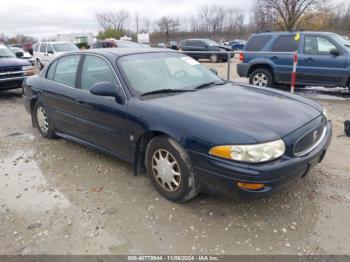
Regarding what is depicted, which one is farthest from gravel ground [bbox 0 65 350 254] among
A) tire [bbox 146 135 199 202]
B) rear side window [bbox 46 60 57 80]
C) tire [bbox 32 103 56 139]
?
rear side window [bbox 46 60 57 80]

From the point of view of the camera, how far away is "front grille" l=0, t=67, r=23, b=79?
8.91 metres

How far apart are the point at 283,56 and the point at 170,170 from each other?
22.9 feet

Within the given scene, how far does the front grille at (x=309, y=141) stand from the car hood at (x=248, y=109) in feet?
0.43

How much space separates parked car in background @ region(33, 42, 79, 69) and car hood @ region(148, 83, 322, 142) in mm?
15877

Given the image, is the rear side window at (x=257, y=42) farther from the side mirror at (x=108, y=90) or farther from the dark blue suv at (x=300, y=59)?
the side mirror at (x=108, y=90)

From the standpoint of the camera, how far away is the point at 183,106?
3227 mm

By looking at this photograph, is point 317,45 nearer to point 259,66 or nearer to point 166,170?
point 259,66

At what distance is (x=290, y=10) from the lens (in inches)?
1399

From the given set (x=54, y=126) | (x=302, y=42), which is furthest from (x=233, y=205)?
(x=302, y=42)

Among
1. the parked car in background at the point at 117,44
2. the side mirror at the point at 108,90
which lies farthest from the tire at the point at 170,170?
the parked car in background at the point at 117,44

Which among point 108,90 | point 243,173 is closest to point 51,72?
point 108,90

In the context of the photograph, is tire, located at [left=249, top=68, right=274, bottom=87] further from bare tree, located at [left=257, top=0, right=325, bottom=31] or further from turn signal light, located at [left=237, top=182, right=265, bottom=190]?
bare tree, located at [left=257, top=0, right=325, bottom=31]

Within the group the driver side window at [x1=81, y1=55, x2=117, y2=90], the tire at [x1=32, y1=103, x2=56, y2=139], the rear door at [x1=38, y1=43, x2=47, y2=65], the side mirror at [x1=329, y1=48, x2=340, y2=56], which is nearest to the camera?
the driver side window at [x1=81, y1=55, x2=117, y2=90]

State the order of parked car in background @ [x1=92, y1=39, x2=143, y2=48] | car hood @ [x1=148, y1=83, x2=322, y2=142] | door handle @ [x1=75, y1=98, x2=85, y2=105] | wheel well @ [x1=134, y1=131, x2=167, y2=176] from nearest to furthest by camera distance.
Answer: car hood @ [x1=148, y1=83, x2=322, y2=142], wheel well @ [x1=134, y1=131, x2=167, y2=176], door handle @ [x1=75, y1=98, x2=85, y2=105], parked car in background @ [x1=92, y1=39, x2=143, y2=48]
